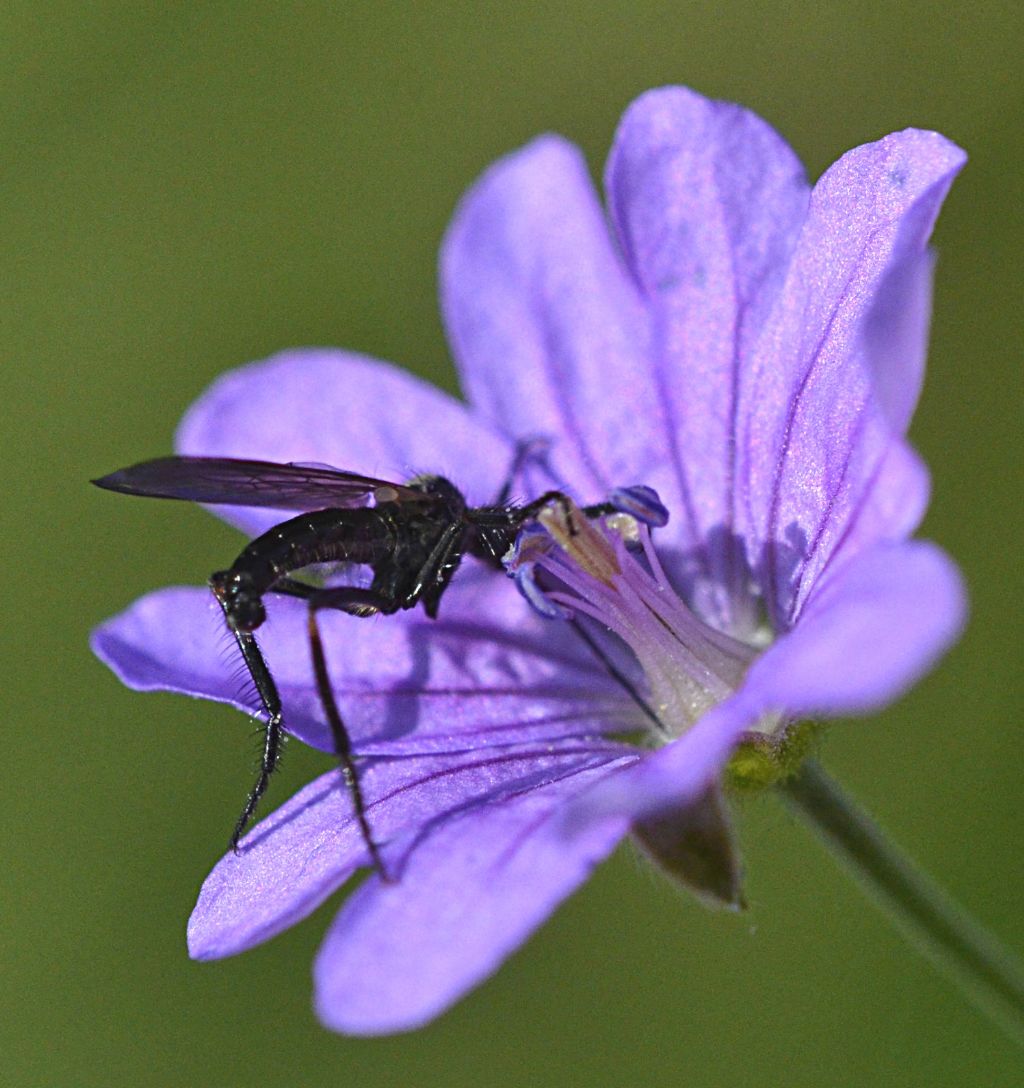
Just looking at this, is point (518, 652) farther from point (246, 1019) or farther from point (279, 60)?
point (279, 60)

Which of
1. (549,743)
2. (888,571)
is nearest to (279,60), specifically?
(549,743)

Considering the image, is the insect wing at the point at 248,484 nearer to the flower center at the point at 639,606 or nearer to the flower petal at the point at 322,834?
the flower center at the point at 639,606

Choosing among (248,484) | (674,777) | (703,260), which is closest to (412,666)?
(248,484)

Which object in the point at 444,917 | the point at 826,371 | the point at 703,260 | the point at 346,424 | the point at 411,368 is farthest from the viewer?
the point at 411,368

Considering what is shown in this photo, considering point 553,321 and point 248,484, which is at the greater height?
point 248,484

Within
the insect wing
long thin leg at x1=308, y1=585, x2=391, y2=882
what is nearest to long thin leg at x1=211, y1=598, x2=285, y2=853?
long thin leg at x1=308, y1=585, x2=391, y2=882

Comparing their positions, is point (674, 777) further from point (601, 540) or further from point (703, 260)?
point (703, 260)

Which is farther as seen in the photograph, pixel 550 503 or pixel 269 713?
pixel 550 503

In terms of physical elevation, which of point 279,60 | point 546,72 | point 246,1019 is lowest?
point 246,1019
